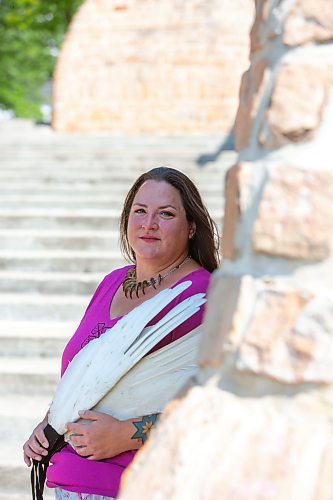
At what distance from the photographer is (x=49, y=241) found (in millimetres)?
5812

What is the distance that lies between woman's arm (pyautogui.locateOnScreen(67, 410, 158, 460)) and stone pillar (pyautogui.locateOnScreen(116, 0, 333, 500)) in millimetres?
602

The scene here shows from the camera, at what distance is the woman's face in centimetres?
217

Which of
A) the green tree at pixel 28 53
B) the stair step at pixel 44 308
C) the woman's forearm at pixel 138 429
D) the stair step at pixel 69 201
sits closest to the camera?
the woman's forearm at pixel 138 429

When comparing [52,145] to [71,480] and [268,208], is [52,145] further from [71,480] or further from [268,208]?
[268,208]

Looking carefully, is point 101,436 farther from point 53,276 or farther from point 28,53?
point 28,53

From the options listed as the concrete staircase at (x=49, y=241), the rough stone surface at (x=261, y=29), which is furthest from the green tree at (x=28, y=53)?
the rough stone surface at (x=261, y=29)

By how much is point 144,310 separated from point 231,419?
76cm

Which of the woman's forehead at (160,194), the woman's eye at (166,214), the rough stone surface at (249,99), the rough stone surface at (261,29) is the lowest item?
the woman's eye at (166,214)

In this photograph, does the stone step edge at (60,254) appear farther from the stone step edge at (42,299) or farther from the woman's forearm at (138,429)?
the woman's forearm at (138,429)

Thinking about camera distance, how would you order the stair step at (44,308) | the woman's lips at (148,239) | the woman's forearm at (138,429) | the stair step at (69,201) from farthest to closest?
the stair step at (69,201) < the stair step at (44,308) < the woman's lips at (148,239) < the woman's forearm at (138,429)

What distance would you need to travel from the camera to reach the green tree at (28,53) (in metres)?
20.7

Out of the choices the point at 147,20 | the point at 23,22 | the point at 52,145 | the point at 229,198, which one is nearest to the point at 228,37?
the point at 147,20

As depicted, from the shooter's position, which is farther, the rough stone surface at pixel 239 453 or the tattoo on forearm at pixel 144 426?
the tattoo on forearm at pixel 144 426

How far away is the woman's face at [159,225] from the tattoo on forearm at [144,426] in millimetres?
440
